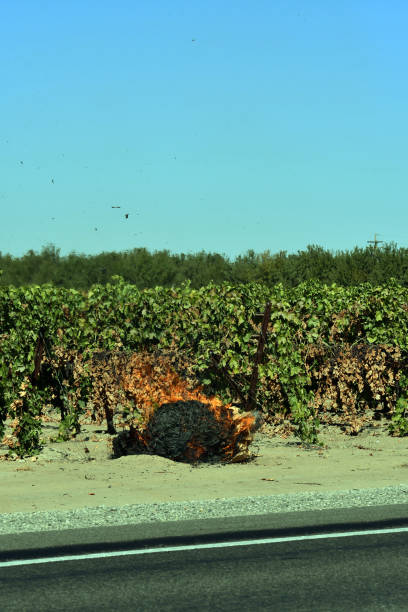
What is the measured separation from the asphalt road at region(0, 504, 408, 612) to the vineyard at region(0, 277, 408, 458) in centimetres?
462

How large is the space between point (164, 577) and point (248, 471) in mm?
5742

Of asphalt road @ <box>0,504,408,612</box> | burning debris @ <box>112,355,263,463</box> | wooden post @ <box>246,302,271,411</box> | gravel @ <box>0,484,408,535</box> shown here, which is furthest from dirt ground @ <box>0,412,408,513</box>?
asphalt road @ <box>0,504,408,612</box>

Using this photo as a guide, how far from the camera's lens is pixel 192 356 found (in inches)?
625

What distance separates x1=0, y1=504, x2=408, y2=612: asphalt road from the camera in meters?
5.94

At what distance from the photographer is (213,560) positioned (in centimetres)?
709

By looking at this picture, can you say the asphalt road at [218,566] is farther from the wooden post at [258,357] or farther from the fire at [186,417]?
the wooden post at [258,357]

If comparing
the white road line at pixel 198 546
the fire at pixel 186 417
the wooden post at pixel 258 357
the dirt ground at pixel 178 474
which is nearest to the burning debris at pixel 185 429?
the fire at pixel 186 417

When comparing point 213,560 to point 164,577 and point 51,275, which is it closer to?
point 164,577

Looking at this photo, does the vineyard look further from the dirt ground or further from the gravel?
the gravel

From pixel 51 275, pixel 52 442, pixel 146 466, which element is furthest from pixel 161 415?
pixel 51 275

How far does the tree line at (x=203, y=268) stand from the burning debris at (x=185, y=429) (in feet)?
107

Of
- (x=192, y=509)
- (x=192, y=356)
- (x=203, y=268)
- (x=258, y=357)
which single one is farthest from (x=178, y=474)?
(x=203, y=268)

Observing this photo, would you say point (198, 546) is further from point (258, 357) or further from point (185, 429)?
point (258, 357)

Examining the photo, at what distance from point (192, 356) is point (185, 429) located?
3369mm
